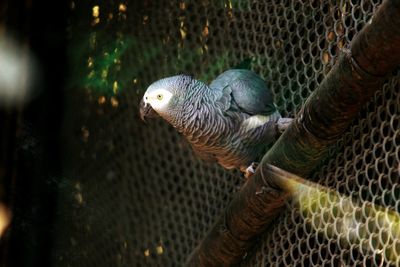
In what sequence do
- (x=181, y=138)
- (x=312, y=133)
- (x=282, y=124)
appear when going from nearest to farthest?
(x=312, y=133)
(x=282, y=124)
(x=181, y=138)

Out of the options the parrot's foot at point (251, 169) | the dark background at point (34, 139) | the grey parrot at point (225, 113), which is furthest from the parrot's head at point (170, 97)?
the dark background at point (34, 139)

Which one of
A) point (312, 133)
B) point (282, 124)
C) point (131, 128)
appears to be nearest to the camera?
point (312, 133)

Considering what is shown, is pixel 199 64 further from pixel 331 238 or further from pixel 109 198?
pixel 331 238

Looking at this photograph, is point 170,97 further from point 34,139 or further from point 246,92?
point 34,139

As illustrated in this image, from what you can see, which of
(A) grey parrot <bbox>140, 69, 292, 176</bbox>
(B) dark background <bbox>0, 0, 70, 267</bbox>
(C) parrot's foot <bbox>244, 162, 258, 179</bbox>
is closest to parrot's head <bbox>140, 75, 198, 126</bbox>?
(A) grey parrot <bbox>140, 69, 292, 176</bbox>

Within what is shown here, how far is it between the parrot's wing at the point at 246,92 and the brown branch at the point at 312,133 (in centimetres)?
16

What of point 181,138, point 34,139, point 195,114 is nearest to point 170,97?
point 195,114

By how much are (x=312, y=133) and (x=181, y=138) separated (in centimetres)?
61

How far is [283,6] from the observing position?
5.16 feet

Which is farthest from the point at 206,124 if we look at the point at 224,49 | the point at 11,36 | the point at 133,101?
the point at 11,36

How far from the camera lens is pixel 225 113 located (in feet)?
4.99

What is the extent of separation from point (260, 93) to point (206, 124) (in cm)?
13

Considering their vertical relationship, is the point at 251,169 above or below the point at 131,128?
above

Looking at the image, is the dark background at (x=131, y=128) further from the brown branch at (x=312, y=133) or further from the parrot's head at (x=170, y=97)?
the parrot's head at (x=170, y=97)
